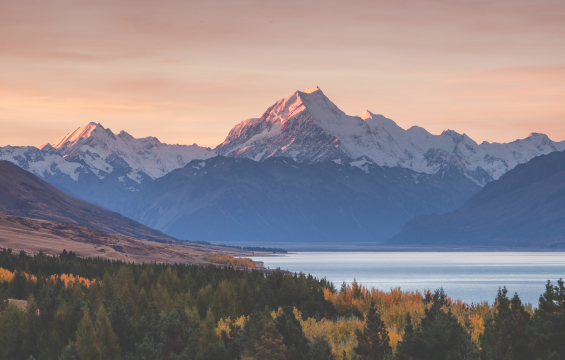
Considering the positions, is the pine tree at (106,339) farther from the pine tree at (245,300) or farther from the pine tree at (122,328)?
the pine tree at (245,300)

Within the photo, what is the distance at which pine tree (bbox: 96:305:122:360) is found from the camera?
36.6 meters

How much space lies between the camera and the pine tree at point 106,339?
1439 inches

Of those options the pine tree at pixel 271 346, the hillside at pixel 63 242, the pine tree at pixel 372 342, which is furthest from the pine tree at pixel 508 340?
the hillside at pixel 63 242

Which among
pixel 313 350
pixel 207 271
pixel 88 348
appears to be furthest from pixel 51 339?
pixel 207 271

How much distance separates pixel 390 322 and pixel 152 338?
14076 mm

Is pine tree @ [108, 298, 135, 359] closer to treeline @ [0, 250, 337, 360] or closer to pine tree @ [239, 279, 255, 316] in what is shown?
treeline @ [0, 250, 337, 360]

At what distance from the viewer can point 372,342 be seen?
33.6 m

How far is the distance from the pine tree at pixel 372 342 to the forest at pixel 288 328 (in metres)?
→ 0.05

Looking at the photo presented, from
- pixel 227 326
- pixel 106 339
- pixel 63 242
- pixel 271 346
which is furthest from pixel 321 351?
pixel 63 242

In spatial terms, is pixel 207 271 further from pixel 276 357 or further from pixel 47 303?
pixel 276 357

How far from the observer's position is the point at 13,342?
3856 centimetres

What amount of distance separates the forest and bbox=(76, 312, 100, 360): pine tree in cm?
5

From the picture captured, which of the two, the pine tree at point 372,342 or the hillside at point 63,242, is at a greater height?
the hillside at point 63,242

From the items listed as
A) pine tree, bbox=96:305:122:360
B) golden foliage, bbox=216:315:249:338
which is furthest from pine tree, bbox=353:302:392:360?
pine tree, bbox=96:305:122:360
